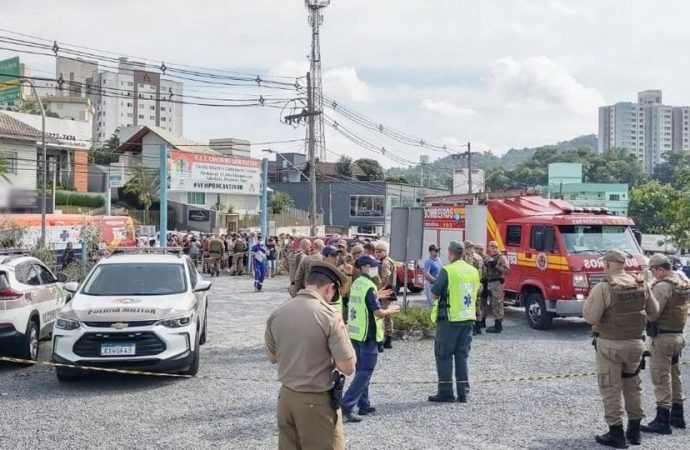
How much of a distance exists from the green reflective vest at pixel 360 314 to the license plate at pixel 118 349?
3103 mm

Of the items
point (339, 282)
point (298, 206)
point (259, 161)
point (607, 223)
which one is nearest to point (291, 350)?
point (339, 282)

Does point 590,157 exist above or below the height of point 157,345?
above

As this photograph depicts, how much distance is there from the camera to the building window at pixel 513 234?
15624 mm

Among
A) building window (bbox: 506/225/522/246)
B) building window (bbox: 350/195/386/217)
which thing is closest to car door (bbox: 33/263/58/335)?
building window (bbox: 506/225/522/246)

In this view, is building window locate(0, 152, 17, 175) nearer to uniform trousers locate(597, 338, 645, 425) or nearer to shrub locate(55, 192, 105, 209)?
shrub locate(55, 192, 105, 209)

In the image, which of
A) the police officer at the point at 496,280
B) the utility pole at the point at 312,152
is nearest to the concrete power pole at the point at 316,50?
the utility pole at the point at 312,152

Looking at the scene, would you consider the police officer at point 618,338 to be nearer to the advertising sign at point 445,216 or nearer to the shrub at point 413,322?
the shrub at point 413,322

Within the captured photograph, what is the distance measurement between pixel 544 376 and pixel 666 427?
9.71ft

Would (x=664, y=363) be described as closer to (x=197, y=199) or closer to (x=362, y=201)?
(x=197, y=199)

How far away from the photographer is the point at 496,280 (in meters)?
14.5

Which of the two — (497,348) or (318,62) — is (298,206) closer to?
(318,62)

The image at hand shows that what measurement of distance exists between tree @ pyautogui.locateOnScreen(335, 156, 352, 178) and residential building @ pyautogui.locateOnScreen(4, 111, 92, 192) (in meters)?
33.2

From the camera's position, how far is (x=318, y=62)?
3322 centimetres

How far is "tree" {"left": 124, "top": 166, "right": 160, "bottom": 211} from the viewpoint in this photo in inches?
2181
